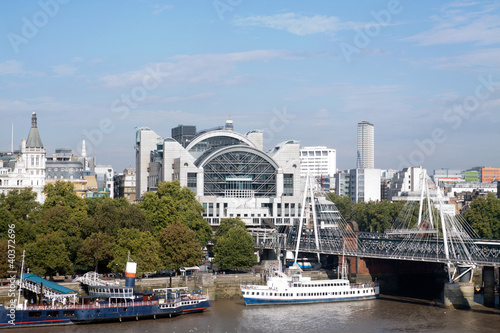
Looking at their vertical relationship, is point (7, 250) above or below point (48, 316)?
above

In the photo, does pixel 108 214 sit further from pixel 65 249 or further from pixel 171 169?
pixel 171 169

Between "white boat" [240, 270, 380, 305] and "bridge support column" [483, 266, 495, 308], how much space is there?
549 inches

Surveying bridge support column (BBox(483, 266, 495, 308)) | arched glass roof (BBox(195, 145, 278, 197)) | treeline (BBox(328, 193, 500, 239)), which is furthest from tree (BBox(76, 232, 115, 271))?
treeline (BBox(328, 193, 500, 239))

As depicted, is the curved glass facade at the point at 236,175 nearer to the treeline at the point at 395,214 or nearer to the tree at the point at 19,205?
the treeline at the point at 395,214

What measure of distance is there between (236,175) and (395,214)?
36798mm

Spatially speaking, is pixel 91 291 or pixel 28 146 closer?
pixel 91 291

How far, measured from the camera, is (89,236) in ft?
308

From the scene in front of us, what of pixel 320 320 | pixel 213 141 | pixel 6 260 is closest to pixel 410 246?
pixel 320 320

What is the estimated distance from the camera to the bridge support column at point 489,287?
82.7 metres

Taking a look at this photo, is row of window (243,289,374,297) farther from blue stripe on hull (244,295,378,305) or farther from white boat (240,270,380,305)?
blue stripe on hull (244,295,378,305)

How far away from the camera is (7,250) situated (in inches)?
3214

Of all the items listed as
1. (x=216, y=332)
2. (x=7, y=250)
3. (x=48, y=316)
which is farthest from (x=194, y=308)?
(x=7, y=250)

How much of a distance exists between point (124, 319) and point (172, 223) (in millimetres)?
30628

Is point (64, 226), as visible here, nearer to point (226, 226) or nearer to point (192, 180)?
A: point (226, 226)
